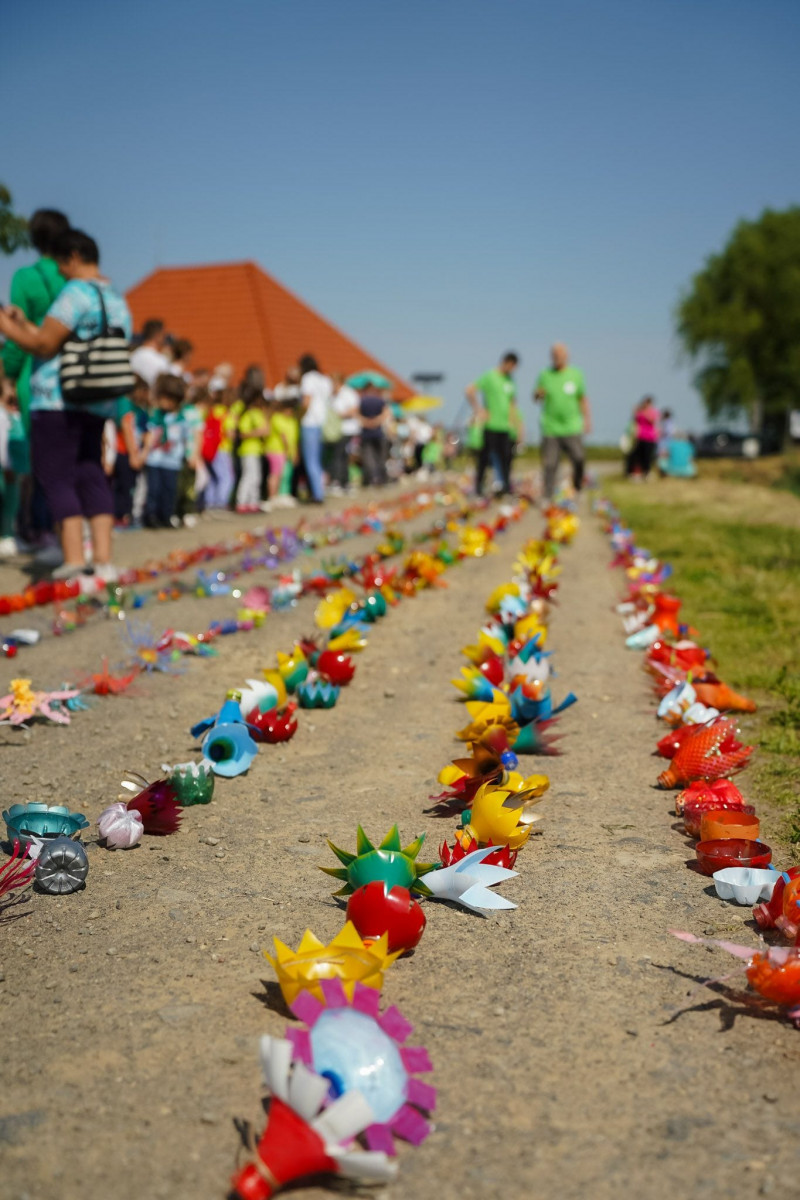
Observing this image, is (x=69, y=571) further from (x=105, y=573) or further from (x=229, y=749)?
Result: (x=229, y=749)

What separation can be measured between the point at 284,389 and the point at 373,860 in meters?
13.8

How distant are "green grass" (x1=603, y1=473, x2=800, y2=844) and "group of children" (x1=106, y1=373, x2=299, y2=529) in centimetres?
410

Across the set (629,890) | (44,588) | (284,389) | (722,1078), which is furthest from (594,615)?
(284,389)

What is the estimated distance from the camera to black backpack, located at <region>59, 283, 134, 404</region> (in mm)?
6098

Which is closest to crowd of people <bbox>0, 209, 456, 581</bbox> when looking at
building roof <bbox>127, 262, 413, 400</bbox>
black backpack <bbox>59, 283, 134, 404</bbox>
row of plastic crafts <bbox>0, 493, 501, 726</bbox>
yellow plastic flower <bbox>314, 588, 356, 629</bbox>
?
black backpack <bbox>59, 283, 134, 404</bbox>

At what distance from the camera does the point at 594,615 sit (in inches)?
240

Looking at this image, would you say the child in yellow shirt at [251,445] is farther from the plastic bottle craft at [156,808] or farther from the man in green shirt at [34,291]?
Answer: the plastic bottle craft at [156,808]

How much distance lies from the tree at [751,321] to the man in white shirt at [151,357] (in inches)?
1704

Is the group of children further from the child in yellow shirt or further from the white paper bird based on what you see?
the white paper bird

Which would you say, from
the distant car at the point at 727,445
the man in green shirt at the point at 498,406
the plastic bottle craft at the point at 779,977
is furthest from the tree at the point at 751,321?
the plastic bottle craft at the point at 779,977

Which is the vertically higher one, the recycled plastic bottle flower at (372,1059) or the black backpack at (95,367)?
the black backpack at (95,367)

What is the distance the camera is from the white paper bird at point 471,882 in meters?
2.31

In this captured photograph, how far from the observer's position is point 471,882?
2328mm

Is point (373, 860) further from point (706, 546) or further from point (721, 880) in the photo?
point (706, 546)
